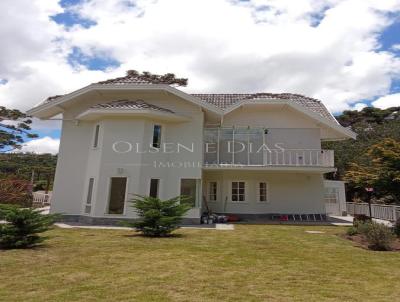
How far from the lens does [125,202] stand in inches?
568

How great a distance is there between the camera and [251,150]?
60.4 feet

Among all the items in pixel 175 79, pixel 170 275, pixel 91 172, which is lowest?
pixel 170 275

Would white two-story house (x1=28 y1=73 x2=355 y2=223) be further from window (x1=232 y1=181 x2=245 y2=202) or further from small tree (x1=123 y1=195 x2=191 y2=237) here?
small tree (x1=123 y1=195 x2=191 y2=237)

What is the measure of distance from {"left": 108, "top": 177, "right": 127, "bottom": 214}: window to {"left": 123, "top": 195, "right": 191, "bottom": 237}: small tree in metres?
4.07

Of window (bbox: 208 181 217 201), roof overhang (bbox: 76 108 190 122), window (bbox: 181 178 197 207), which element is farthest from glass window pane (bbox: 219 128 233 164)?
roof overhang (bbox: 76 108 190 122)

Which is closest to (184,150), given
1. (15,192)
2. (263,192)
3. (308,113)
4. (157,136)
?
(157,136)

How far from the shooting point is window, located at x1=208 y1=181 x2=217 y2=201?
1830cm

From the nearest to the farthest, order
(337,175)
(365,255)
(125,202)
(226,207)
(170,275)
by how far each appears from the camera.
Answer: (170,275) < (365,255) < (125,202) < (226,207) < (337,175)

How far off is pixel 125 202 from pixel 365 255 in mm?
9998

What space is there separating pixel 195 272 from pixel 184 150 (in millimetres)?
10112

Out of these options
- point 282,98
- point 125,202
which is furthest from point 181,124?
point 282,98

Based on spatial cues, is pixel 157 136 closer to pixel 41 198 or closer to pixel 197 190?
pixel 197 190

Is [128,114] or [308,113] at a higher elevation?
[308,113]

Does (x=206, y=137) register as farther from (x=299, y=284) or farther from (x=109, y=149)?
(x=299, y=284)
